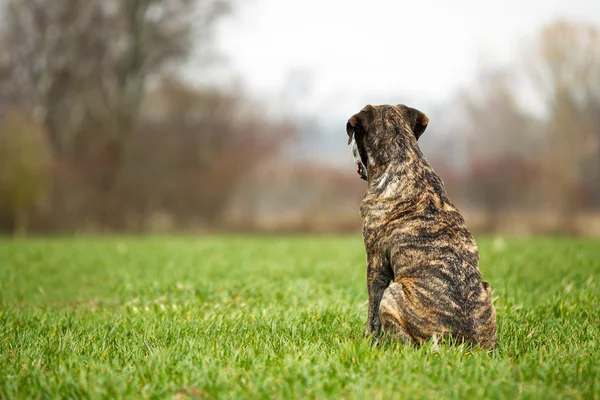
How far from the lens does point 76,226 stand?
77.6ft

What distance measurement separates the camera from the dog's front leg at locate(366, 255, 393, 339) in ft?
14.0

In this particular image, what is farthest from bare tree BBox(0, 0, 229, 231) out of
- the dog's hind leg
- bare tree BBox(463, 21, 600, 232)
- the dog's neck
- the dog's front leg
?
the dog's hind leg

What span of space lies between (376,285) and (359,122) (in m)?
1.32

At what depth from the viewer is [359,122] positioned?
4.60 m

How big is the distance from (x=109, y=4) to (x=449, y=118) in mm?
32781

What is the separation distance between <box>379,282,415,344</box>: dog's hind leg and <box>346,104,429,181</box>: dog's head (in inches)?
41.4

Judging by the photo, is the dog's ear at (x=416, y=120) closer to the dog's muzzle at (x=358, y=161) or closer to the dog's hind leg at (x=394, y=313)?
the dog's muzzle at (x=358, y=161)

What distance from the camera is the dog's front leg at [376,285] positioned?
14.0ft

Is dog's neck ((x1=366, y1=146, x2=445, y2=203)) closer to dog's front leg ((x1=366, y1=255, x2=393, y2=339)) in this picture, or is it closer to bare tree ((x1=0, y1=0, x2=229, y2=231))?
dog's front leg ((x1=366, y1=255, x2=393, y2=339))

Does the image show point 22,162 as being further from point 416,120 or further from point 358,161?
point 416,120

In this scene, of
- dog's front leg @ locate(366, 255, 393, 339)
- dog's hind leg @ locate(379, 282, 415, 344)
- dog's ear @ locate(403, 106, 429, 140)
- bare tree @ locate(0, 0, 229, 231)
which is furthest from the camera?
bare tree @ locate(0, 0, 229, 231)

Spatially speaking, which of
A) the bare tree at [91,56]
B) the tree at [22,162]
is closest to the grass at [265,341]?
the tree at [22,162]

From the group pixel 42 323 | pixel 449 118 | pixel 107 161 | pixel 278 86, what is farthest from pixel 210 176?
pixel 449 118

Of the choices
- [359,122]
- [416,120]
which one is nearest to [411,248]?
[359,122]
